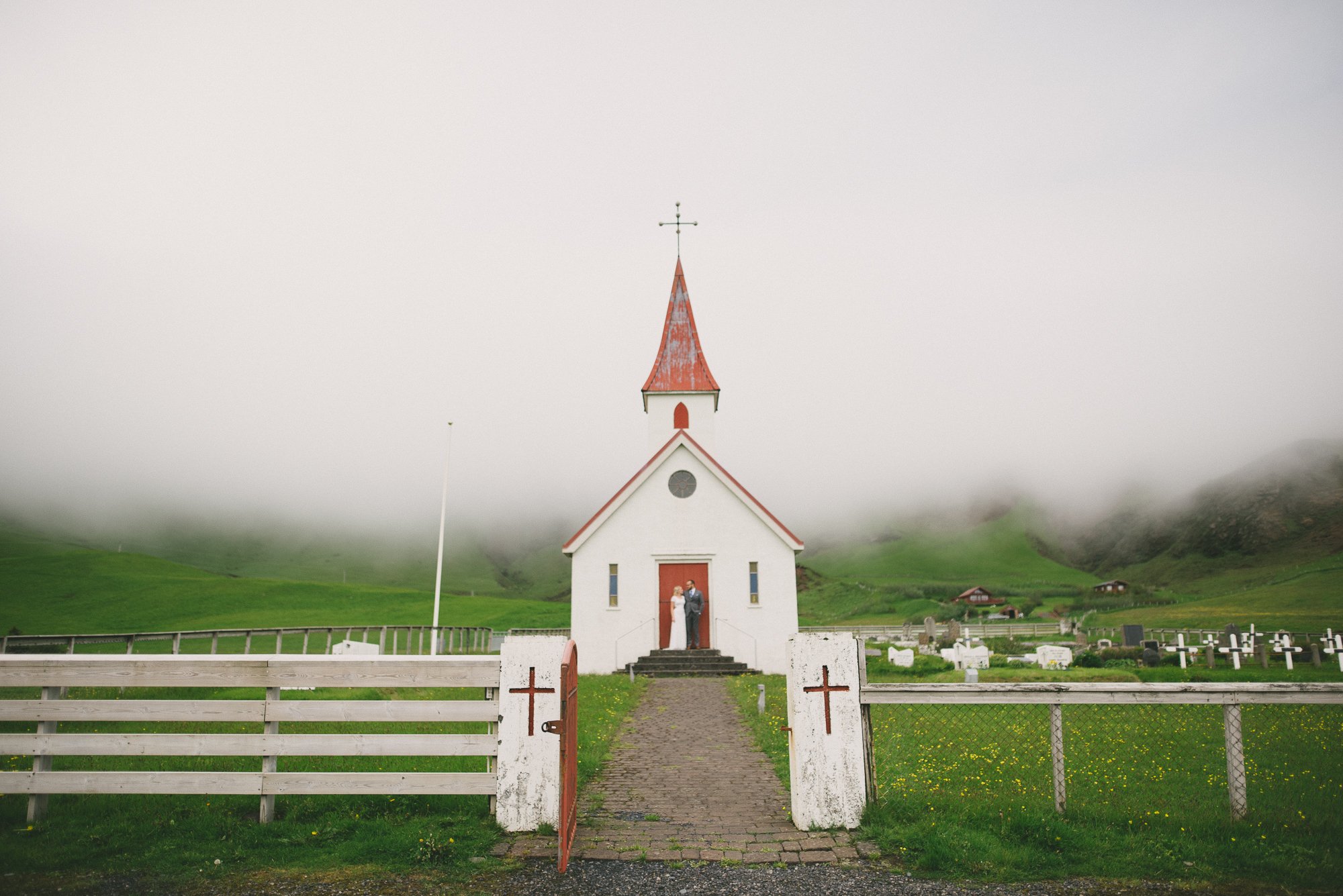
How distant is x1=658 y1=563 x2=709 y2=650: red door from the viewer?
23.7 m

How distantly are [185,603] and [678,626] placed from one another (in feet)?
166

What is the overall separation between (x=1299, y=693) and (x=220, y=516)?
208739mm

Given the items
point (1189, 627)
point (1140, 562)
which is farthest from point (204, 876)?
point (1140, 562)

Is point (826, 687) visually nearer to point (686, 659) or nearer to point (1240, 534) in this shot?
point (686, 659)

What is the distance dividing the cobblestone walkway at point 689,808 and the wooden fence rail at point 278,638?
11621mm

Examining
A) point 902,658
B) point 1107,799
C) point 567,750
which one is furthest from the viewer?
point 902,658

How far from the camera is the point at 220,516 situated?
18325 cm

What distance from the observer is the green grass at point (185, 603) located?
169ft

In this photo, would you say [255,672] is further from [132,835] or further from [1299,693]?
[1299,693]

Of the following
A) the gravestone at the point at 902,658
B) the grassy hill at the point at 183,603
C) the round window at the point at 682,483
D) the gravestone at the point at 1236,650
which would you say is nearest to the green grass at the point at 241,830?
the round window at the point at 682,483

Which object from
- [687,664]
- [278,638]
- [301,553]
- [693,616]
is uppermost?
[301,553]

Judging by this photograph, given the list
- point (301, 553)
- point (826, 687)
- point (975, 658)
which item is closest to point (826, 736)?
point (826, 687)

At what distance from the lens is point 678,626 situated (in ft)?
75.7

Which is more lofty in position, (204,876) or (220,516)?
(220,516)
